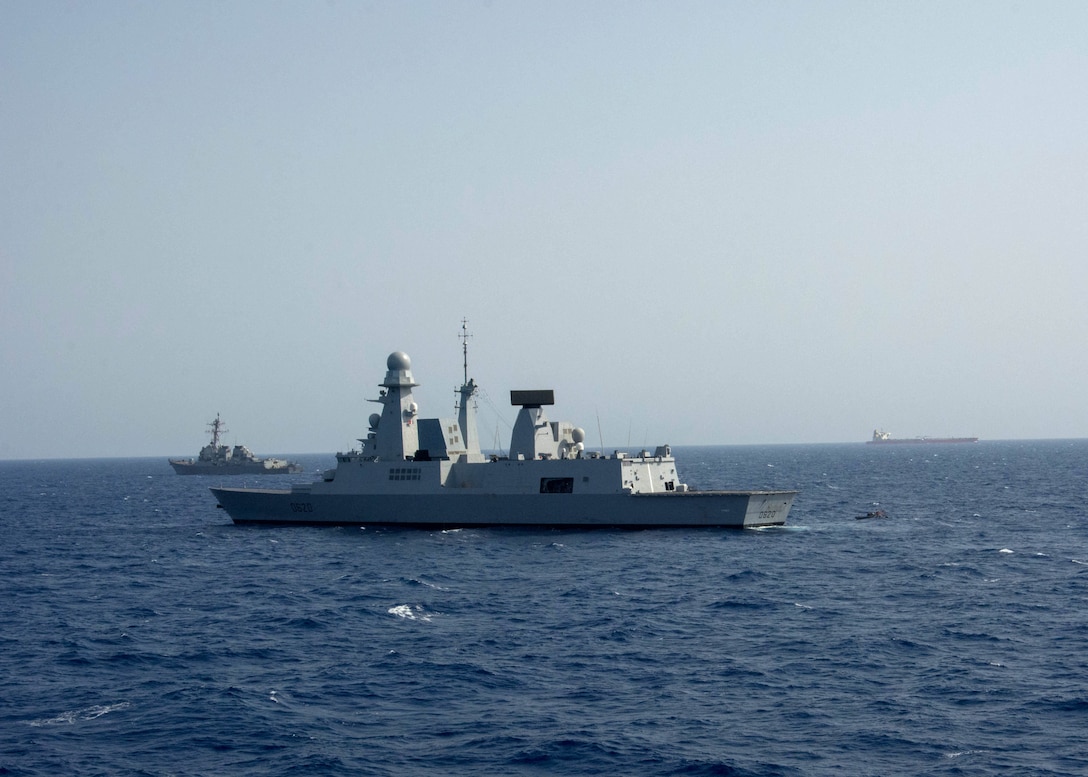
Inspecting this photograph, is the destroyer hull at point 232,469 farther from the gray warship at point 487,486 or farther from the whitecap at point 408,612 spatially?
the whitecap at point 408,612

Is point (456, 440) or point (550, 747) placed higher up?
point (456, 440)

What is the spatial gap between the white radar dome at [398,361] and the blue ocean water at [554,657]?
1018 cm

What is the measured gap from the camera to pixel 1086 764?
14.1 meters

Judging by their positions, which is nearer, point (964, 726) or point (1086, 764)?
point (1086, 764)

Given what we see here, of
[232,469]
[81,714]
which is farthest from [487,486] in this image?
[232,469]

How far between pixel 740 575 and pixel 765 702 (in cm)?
1385

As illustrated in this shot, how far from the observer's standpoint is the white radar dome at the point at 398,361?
4806 cm

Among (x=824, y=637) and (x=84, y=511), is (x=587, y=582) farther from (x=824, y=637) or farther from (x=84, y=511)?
(x=84, y=511)

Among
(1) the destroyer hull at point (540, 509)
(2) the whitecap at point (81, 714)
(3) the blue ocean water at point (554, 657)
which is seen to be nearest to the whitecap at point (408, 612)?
(3) the blue ocean water at point (554, 657)

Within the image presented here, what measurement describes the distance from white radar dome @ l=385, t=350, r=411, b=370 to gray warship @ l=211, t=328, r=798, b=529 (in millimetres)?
46

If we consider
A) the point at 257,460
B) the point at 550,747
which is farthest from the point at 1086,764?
the point at 257,460

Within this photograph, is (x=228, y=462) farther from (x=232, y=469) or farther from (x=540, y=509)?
(x=540, y=509)

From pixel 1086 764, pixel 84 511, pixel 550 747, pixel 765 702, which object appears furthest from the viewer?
pixel 84 511

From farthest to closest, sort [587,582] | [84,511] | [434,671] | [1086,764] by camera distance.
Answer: [84,511]
[587,582]
[434,671]
[1086,764]
